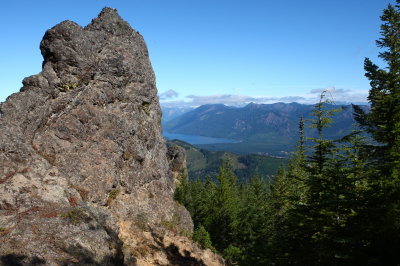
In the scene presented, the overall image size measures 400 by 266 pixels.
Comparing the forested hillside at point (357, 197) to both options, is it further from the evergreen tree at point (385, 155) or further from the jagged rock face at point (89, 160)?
the jagged rock face at point (89, 160)

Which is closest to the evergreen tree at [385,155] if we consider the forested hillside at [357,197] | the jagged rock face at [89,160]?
the forested hillside at [357,197]

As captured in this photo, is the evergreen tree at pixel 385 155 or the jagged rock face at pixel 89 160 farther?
the jagged rock face at pixel 89 160

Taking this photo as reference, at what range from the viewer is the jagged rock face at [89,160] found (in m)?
15.1

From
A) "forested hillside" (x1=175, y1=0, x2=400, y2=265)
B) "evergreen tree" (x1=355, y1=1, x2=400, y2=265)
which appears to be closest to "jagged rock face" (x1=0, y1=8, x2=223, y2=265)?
"forested hillside" (x1=175, y1=0, x2=400, y2=265)

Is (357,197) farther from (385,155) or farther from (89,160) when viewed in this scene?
(89,160)

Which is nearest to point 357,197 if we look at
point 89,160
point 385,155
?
point 385,155

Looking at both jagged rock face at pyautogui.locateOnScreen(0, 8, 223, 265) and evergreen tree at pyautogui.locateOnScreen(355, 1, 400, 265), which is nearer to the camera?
evergreen tree at pyautogui.locateOnScreen(355, 1, 400, 265)

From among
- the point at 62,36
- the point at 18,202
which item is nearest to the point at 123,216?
the point at 18,202

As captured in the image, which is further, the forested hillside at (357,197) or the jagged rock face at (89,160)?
the jagged rock face at (89,160)

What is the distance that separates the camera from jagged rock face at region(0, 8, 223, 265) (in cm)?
1515

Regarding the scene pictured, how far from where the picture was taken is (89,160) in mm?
25469

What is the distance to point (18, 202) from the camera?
1705 centimetres

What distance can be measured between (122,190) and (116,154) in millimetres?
3421

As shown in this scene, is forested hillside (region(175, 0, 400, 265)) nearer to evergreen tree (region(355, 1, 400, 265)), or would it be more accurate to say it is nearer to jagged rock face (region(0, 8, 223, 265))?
evergreen tree (region(355, 1, 400, 265))
